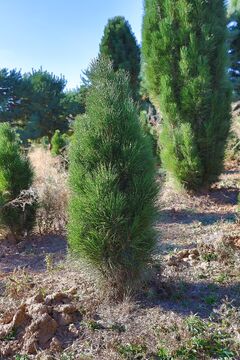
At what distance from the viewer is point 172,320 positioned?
2316mm

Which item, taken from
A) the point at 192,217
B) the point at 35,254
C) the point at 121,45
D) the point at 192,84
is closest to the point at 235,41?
the point at 121,45

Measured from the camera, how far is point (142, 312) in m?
2.46

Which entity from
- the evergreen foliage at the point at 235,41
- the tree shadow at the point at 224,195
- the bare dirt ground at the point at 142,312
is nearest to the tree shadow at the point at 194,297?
the bare dirt ground at the point at 142,312

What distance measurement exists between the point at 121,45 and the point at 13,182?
11350 mm

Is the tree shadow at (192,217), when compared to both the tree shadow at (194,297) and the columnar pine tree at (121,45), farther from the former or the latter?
the columnar pine tree at (121,45)

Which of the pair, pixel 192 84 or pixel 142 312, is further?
pixel 192 84

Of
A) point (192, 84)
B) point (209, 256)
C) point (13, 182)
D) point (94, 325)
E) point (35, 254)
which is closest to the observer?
point (94, 325)

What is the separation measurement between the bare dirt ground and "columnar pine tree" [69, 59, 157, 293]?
0.28 meters

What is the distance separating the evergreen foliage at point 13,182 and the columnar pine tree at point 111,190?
2465 millimetres

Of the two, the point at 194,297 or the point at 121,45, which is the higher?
the point at 121,45

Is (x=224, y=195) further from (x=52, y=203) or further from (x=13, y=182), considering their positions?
(x=13, y=182)

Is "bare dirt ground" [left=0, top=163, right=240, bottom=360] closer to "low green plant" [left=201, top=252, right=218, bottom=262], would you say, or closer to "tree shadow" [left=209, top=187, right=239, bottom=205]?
"low green plant" [left=201, top=252, right=218, bottom=262]

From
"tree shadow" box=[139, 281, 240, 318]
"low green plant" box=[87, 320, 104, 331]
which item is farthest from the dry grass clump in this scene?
"low green plant" box=[87, 320, 104, 331]

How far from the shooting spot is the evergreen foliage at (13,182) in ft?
15.9
